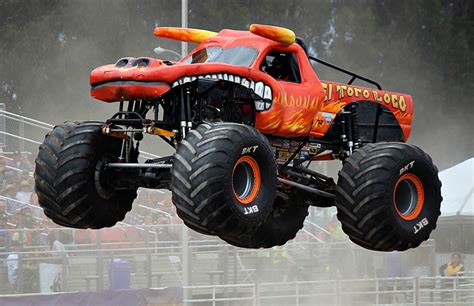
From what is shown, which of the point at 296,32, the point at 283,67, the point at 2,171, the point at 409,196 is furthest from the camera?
the point at 2,171

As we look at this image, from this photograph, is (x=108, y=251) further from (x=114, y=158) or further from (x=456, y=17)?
(x=114, y=158)

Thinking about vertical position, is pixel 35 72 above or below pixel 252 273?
above

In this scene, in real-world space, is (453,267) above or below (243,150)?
below

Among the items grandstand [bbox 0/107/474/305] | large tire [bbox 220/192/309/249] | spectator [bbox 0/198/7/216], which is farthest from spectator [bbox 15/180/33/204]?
large tire [bbox 220/192/309/249]

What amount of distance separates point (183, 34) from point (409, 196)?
355 centimetres

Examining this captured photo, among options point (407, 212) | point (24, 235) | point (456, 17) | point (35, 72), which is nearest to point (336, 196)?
point (407, 212)

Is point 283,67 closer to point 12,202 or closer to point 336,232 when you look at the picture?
point 12,202

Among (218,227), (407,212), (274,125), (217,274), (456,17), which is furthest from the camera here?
(217,274)

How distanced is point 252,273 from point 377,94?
11.9 meters

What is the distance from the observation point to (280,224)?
19.2 m

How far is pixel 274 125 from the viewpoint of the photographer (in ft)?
55.7

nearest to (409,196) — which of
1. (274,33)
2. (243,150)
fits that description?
(274,33)

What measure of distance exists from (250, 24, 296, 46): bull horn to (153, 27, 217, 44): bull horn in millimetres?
1286

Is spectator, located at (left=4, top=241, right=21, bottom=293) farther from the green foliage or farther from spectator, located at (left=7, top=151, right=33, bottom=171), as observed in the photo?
the green foliage
